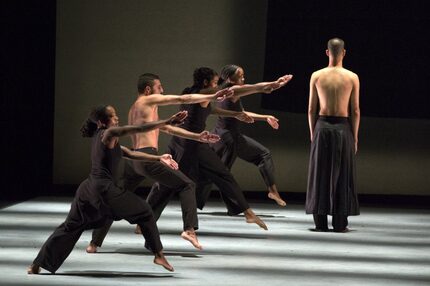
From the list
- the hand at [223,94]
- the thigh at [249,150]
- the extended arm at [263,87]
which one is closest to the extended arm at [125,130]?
the hand at [223,94]

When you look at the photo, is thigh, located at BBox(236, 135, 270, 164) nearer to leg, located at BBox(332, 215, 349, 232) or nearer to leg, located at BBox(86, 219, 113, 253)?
leg, located at BBox(332, 215, 349, 232)

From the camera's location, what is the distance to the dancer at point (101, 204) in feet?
25.9

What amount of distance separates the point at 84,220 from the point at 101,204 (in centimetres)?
14

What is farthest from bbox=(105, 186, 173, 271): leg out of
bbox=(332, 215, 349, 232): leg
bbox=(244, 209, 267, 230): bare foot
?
bbox=(332, 215, 349, 232): leg

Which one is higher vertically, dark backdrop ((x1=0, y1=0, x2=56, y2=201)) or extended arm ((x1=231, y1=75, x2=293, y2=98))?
extended arm ((x1=231, y1=75, x2=293, y2=98))

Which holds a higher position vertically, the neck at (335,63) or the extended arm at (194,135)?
the neck at (335,63)

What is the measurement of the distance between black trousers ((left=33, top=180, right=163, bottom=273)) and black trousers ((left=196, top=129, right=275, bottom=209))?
3.66m

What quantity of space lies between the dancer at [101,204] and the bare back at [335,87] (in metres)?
2.89

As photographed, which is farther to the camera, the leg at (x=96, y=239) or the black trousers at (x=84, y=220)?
the leg at (x=96, y=239)

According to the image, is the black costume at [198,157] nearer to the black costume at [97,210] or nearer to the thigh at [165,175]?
the thigh at [165,175]

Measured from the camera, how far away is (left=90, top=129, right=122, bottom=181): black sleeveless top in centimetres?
798

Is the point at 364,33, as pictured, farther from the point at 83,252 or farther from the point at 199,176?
the point at 83,252

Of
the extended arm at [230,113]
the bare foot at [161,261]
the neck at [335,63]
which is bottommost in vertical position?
the bare foot at [161,261]

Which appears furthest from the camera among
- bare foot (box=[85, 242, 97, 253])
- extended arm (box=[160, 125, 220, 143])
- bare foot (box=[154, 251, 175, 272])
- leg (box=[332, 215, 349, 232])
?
leg (box=[332, 215, 349, 232])
